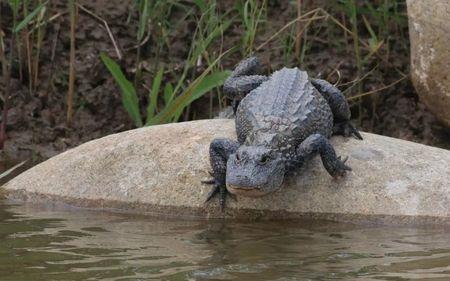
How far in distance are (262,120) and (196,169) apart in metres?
0.56

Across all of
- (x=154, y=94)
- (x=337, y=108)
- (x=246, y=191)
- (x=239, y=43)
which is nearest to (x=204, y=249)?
(x=246, y=191)

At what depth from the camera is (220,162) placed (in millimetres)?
6816

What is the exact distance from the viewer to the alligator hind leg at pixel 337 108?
7.48m

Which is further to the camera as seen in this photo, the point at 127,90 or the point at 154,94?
the point at 127,90

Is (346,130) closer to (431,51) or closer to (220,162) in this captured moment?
(220,162)

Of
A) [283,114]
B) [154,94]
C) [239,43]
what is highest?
[239,43]

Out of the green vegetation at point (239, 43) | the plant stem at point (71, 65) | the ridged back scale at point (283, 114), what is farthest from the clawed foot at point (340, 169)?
the plant stem at point (71, 65)

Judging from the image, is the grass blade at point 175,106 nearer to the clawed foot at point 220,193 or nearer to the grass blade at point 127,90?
the grass blade at point 127,90

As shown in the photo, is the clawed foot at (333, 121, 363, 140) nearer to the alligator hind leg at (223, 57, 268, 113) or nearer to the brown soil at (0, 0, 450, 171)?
the alligator hind leg at (223, 57, 268, 113)

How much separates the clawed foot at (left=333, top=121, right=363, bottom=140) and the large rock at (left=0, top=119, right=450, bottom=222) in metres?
0.06

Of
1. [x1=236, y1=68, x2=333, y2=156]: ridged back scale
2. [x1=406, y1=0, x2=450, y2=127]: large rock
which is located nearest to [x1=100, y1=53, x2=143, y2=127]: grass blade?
[x1=236, y1=68, x2=333, y2=156]: ridged back scale

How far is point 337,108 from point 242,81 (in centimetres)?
74

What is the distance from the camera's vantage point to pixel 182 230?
6.45 meters

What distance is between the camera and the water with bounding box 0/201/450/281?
5309 millimetres
